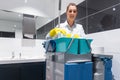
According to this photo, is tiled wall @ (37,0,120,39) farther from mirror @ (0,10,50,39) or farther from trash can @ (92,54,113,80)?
trash can @ (92,54,113,80)

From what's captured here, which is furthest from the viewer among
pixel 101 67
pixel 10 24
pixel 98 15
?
pixel 10 24

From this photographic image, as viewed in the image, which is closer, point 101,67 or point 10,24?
point 101,67

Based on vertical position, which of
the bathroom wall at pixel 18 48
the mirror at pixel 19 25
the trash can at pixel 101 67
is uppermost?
the mirror at pixel 19 25

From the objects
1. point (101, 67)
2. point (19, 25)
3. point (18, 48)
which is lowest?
point (101, 67)

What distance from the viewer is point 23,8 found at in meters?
2.55

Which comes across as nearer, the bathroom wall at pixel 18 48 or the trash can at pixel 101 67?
the trash can at pixel 101 67

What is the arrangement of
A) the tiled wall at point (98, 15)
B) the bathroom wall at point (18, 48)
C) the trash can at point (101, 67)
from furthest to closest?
the bathroom wall at point (18, 48) → the tiled wall at point (98, 15) → the trash can at point (101, 67)

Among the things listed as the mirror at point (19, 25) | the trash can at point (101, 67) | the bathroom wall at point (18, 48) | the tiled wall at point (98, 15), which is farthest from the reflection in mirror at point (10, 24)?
the trash can at point (101, 67)

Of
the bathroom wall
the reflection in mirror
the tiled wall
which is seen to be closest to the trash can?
the tiled wall

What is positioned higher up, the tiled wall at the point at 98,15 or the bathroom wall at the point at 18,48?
the tiled wall at the point at 98,15

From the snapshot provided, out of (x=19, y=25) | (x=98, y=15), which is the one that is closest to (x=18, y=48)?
(x=19, y=25)

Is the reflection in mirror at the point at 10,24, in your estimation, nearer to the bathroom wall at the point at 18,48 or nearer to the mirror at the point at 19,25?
the mirror at the point at 19,25

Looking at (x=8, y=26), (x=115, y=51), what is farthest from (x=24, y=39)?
(x=115, y=51)

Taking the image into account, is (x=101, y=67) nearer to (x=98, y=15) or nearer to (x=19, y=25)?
(x=98, y=15)
